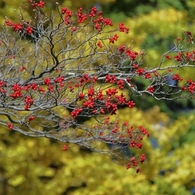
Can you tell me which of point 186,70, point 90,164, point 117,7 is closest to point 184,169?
point 90,164

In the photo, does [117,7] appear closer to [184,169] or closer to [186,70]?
[186,70]

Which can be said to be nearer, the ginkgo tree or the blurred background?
the ginkgo tree

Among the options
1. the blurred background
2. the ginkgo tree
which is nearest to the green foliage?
the blurred background

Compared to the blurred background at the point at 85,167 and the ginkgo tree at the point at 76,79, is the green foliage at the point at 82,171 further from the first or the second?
the ginkgo tree at the point at 76,79

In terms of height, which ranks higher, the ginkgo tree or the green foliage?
the ginkgo tree

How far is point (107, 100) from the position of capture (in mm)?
4840

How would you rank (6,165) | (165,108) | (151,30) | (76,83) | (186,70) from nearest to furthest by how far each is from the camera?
(76,83), (6,165), (186,70), (151,30), (165,108)

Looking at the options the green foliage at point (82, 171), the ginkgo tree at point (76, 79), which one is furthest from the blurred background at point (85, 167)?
the ginkgo tree at point (76, 79)

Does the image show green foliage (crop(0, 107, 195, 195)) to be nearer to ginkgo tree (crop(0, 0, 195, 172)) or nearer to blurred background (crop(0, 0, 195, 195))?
blurred background (crop(0, 0, 195, 195))

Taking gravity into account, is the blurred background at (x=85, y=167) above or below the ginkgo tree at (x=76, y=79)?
below

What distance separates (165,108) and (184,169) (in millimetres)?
3574

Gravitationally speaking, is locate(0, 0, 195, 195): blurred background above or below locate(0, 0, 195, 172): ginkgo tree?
below

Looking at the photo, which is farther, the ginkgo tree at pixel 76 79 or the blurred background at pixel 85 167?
the blurred background at pixel 85 167

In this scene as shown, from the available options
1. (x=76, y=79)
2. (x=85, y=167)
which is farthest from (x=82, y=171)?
(x=76, y=79)
